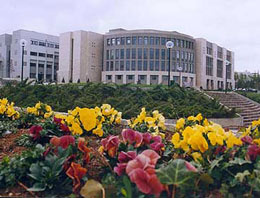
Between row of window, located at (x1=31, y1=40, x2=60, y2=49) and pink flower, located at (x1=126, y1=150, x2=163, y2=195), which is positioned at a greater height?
row of window, located at (x1=31, y1=40, x2=60, y2=49)

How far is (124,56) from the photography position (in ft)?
202

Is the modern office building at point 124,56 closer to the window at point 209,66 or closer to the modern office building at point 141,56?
the modern office building at point 141,56

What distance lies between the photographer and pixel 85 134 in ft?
13.7

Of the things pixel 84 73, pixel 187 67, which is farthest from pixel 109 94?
pixel 187 67

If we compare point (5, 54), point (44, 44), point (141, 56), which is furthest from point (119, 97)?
point (5, 54)

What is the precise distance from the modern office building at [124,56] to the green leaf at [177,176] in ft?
190

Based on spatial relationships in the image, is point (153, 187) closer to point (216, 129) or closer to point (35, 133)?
point (216, 129)

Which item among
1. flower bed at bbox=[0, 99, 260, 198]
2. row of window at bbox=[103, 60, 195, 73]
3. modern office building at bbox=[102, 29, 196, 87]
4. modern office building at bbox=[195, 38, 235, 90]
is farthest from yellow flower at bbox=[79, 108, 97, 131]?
modern office building at bbox=[195, 38, 235, 90]

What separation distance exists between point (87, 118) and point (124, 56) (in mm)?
58554

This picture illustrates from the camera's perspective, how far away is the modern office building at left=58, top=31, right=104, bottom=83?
5956 cm

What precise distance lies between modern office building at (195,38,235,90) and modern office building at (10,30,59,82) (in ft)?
113

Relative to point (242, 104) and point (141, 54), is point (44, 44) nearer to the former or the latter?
point (141, 54)

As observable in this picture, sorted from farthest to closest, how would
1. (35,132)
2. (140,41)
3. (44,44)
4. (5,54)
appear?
(44,44) → (5,54) → (140,41) → (35,132)

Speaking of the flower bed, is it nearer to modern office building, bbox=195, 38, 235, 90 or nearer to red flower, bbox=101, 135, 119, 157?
red flower, bbox=101, 135, 119, 157
